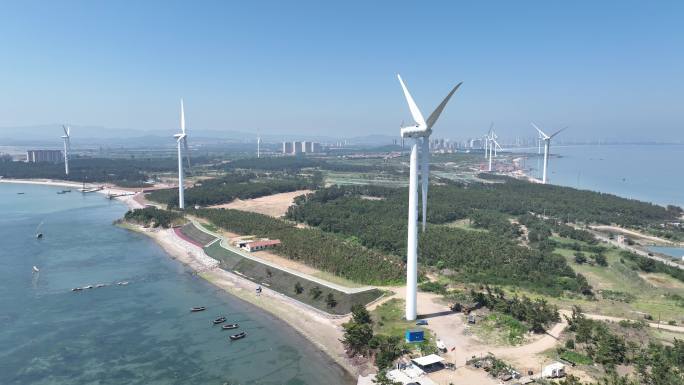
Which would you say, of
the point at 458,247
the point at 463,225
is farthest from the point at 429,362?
the point at 463,225

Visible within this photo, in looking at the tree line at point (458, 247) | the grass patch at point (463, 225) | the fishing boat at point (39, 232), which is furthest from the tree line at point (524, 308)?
the fishing boat at point (39, 232)

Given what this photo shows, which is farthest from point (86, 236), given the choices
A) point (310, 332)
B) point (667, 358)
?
point (667, 358)

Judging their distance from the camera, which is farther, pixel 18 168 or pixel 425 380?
pixel 18 168

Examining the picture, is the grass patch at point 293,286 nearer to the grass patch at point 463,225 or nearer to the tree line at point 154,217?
the tree line at point 154,217

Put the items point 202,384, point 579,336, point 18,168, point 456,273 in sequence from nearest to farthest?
point 202,384
point 579,336
point 456,273
point 18,168

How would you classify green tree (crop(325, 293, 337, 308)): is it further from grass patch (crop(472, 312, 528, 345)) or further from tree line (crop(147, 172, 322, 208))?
tree line (crop(147, 172, 322, 208))

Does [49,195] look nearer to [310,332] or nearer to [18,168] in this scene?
[18,168]

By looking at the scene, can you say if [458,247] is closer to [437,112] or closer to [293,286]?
[293,286]

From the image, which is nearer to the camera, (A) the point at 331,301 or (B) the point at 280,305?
(A) the point at 331,301
